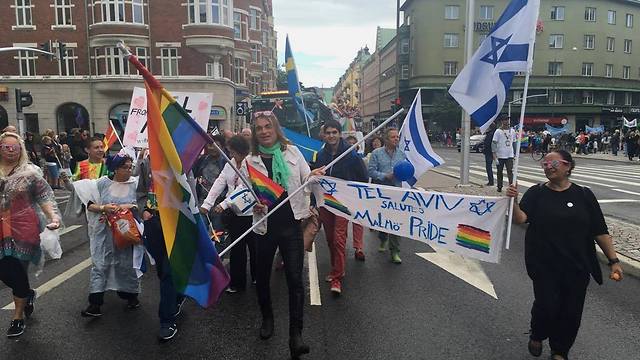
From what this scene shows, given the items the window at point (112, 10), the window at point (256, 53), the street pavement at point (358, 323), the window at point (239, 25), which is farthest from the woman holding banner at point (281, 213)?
the window at point (256, 53)

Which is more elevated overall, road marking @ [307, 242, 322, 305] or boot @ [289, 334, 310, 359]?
boot @ [289, 334, 310, 359]

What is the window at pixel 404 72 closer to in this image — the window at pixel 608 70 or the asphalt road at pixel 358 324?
the window at pixel 608 70

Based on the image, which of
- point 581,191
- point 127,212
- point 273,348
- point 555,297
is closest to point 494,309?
point 555,297

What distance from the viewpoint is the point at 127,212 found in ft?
15.6

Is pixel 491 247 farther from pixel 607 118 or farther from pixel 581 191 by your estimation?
pixel 607 118

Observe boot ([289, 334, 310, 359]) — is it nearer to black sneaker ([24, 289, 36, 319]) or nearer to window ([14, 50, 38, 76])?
black sneaker ([24, 289, 36, 319])

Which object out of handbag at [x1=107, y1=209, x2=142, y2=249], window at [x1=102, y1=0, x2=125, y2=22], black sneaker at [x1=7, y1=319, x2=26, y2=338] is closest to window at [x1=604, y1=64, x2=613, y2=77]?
window at [x1=102, y1=0, x2=125, y2=22]

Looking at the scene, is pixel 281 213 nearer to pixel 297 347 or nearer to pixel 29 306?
pixel 297 347

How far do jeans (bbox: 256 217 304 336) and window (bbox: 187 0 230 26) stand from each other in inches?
1355

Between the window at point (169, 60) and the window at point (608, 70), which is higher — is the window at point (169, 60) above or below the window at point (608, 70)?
below

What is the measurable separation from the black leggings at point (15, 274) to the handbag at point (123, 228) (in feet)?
2.55

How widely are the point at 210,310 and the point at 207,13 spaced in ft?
112

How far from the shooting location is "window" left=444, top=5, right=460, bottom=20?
2336 inches

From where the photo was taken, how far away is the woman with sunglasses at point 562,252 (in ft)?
12.2
